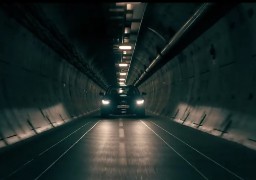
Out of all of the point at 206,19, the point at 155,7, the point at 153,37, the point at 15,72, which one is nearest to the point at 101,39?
the point at 153,37

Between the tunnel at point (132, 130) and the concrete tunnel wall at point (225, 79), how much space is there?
0.13 feet

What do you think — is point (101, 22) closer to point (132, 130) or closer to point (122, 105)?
point (132, 130)

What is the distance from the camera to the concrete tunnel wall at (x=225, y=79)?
1316cm

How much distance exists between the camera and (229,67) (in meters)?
15.9

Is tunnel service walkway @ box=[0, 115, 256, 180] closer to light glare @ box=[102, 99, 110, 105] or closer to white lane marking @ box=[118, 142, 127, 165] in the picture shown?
white lane marking @ box=[118, 142, 127, 165]

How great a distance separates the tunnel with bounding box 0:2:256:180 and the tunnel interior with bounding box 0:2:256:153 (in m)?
0.05

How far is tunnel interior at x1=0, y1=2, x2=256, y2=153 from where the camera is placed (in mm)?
13734

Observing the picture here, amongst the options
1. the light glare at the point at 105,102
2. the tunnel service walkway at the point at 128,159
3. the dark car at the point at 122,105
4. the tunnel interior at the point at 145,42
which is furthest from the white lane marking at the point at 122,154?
the light glare at the point at 105,102

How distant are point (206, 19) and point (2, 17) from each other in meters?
6.27

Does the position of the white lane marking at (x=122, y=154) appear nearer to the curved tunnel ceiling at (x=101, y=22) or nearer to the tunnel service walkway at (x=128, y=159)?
the tunnel service walkway at (x=128, y=159)

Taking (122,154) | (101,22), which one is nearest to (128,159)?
(122,154)

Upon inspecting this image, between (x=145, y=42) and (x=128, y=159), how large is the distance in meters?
20.8

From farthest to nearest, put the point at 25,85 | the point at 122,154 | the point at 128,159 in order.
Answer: the point at 25,85 < the point at 122,154 < the point at 128,159

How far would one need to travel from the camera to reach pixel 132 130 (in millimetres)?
18891
